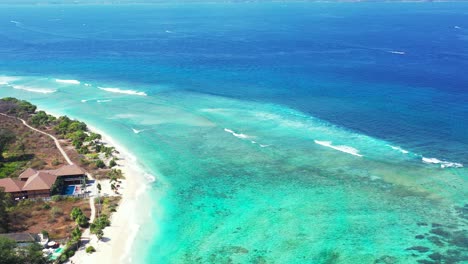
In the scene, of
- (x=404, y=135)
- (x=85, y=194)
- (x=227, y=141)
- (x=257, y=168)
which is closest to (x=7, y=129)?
(x=85, y=194)

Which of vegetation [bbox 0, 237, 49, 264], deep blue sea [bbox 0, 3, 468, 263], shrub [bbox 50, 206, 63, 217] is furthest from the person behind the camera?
shrub [bbox 50, 206, 63, 217]

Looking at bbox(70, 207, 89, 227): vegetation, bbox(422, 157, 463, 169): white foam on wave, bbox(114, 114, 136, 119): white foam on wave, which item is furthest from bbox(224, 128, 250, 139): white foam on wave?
bbox(70, 207, 89, 227): vegetation

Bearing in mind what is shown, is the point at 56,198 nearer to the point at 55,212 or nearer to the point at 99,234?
the point at 55,212

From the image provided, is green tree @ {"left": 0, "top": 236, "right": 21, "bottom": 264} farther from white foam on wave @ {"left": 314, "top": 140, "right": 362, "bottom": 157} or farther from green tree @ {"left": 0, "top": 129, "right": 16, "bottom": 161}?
white foam on wave @ {"left": 314, "top": 140, "right": 362, "bottom": 157}

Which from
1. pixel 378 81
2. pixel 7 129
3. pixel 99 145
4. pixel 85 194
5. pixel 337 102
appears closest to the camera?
pixel 85 194

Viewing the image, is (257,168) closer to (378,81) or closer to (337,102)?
(337,102)

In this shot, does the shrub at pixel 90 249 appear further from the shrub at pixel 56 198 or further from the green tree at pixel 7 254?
the shrub at pixel 56 198
